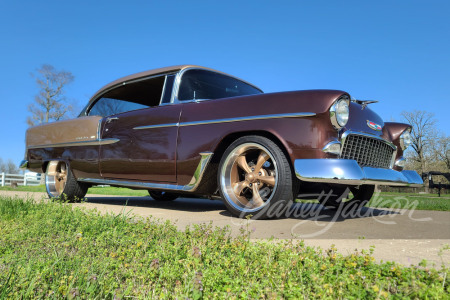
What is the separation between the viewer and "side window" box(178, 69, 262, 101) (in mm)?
4051

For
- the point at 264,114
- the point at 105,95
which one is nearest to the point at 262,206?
the point at 264,114

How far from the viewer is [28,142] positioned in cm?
607

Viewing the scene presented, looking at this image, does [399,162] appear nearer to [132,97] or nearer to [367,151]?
[367,151]

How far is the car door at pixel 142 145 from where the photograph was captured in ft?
12.7

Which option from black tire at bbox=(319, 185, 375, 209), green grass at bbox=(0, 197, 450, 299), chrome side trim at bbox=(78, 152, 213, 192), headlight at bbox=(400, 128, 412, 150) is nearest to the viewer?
green grass at bbox=(0, 197, 450, 299)

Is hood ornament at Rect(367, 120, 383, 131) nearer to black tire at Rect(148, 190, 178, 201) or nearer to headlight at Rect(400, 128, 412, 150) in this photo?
headlight at Rect(400, 128, 412, 150)

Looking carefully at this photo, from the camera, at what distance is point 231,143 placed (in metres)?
3.48

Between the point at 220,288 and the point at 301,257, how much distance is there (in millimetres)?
525

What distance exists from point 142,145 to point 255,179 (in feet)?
5.23

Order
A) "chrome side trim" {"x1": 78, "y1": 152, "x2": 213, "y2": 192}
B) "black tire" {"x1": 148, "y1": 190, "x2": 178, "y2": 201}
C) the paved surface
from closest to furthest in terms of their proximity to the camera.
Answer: the paved surface < "chrome side trim" {"x1": 78, "y1": 152, "x2": 213, "y2": 192} < "black tire" {"x1": 148, "y1": 190, "x2": 178, "y2": 201}

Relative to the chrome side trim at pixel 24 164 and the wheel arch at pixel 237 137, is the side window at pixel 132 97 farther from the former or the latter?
the chrome side trim at pixel 24 164

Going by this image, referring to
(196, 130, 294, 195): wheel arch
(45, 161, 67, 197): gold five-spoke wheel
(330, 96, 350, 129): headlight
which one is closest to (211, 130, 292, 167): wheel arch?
(196, 130, 294, 195): wheel arch

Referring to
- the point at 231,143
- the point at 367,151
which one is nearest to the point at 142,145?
the point at 231,143

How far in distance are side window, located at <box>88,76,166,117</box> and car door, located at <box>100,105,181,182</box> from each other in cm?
23
